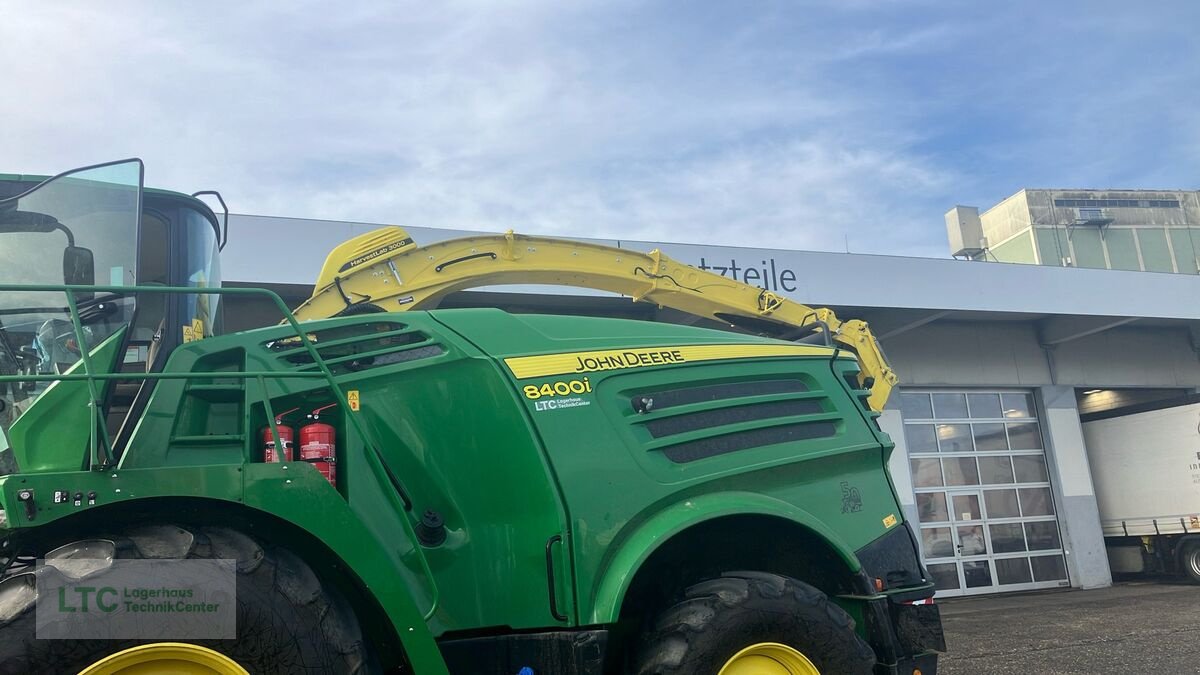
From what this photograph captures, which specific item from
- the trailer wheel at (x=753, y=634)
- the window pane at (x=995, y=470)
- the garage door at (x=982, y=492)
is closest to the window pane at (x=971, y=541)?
the garage door at (x=982, y=492)

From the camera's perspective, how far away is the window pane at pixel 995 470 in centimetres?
1630

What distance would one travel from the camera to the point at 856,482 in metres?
4.83

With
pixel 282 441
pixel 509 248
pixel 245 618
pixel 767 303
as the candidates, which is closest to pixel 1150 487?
pixel 767 303

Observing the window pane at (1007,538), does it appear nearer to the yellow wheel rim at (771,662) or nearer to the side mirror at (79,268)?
the yellow wheel rim at (771,662)

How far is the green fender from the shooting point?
3.85m

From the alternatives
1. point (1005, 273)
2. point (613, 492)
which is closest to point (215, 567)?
point (613, 492)

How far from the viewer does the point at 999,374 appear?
16.7 metres

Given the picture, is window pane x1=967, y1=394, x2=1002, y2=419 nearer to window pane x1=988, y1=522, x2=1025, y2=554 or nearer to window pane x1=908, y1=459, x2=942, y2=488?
window pane x1=908, y1=459, x2=942, y2=488

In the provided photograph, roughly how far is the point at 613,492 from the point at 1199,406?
15.8 m

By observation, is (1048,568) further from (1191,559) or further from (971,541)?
(1191,559)

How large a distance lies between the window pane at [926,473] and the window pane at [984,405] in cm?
145

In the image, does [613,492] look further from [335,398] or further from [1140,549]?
[1140,549]

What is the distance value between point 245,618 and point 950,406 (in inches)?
603

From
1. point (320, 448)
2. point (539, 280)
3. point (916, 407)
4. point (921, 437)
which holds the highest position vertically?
point (539, 280)
